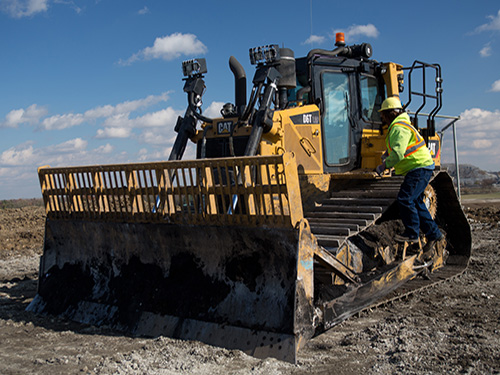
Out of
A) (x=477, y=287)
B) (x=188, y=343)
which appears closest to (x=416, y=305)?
(x=477, y=287)

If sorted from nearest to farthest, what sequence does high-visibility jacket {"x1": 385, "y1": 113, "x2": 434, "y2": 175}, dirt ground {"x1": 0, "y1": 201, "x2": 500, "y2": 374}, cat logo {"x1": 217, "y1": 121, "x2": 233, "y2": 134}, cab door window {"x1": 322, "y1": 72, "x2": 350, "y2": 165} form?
dirt ground {"x1": 0, "y1": 201, "x2": 500, "y2": 374} < high-visibility jacket {"x1": 385, "y1": 113, "x2": 434, "y2": 175} < cat logo {"x1": 217, "y1": 121, "x2": 233, "y2": 134} < cab door window {"x1": 322, "y1": 72, "x2": 350, "y2": 165}

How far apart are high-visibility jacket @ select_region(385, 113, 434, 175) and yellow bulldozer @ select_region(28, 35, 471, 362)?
1.53 ft

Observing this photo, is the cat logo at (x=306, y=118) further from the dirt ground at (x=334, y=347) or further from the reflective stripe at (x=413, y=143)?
the dirt ground at (x=334, y=347)

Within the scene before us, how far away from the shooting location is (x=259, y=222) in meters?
4.95

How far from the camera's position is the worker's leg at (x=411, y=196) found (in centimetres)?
622

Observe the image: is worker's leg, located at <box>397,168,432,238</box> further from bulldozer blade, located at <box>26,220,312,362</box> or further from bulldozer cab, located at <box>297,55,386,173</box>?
bulldozer blade, located at <box>26,220,312,362</box>

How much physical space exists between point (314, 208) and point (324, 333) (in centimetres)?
173

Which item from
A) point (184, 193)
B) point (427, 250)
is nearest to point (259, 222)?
point (184, 193)

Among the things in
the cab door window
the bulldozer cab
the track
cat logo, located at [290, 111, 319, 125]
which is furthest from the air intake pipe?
the track

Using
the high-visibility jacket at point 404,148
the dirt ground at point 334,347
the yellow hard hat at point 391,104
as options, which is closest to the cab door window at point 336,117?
the yellow hard hat at point 391,104

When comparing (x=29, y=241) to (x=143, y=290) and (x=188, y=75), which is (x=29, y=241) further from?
(x=143, y=290)

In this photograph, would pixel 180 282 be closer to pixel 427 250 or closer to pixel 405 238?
pixel 405 238

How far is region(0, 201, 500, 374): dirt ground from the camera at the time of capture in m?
4.27

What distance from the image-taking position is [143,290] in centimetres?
573
